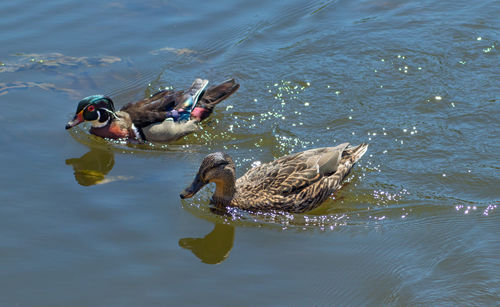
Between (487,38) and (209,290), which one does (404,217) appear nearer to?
(209,290)

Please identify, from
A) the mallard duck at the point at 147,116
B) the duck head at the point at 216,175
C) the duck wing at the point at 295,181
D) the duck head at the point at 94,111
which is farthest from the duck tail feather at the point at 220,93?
the duck head at the point at 216,175

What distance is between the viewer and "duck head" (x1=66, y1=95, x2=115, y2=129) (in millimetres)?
10180

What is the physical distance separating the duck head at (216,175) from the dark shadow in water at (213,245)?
568mm

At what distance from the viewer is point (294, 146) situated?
9672mm

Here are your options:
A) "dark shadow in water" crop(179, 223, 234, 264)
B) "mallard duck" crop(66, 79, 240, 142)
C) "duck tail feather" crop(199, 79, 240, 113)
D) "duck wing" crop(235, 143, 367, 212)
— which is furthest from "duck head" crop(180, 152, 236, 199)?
"duck tail feather" crop(199, 79, 240, 113)

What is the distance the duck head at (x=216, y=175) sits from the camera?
807 cm

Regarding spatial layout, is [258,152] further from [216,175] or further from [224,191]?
[216,175]

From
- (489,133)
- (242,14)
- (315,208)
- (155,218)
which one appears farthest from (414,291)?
(242,14)

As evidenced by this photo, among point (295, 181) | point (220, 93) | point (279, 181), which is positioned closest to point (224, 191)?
point (279, 181)

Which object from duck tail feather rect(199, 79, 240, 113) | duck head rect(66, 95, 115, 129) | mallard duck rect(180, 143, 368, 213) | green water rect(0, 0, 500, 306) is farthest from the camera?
duck tail feather rect(199, 79, 240, 113)

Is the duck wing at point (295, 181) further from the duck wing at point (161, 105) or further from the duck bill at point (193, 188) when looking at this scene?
the duck wing at point (161, 105)

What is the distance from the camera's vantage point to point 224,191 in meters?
8.33

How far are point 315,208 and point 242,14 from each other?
6034 millimetres

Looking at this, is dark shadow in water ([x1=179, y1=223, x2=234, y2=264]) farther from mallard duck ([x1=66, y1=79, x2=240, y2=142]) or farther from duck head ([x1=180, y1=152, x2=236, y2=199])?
mallard duck ([x1=66, y1=79, x2=240, y2=142])
